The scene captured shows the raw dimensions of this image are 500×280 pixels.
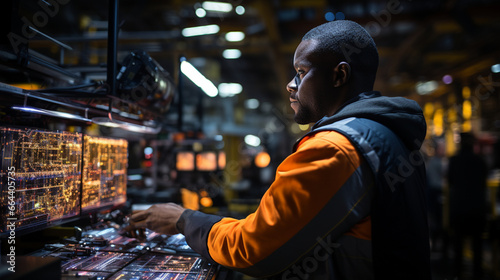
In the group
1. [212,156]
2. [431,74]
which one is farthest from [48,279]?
[212,156]

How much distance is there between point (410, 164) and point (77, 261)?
71.1 inches

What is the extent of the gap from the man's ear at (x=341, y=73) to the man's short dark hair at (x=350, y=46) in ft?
0.12

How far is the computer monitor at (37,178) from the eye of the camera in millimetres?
1651

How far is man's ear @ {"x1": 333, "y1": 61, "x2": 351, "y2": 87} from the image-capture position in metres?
1.41

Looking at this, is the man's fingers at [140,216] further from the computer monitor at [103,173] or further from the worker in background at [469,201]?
the worker in background at [469,201]

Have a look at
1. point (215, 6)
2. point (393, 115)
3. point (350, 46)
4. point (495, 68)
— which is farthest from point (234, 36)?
point (393, 115)

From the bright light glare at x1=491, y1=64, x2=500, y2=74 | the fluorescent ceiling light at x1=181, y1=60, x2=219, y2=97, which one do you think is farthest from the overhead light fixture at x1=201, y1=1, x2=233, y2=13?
the bright light glare at x1=491, y1=64, x2=500, y2=74

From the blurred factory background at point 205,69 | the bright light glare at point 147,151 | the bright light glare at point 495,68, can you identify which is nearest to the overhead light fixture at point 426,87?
the blurred factory background at point 205,69

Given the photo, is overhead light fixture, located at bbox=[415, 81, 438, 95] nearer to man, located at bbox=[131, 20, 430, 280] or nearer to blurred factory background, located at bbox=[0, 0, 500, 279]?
blurred factory background, located at bbox=[0, 0, 500, 279]

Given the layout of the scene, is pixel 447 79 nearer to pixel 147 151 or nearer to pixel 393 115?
pixel 393 115

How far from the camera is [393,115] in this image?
1276 millimetres

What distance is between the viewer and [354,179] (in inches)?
44.7

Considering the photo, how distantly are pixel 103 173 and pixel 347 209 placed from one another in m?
2.17

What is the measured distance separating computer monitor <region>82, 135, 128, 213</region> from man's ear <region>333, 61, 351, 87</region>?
1.84m
